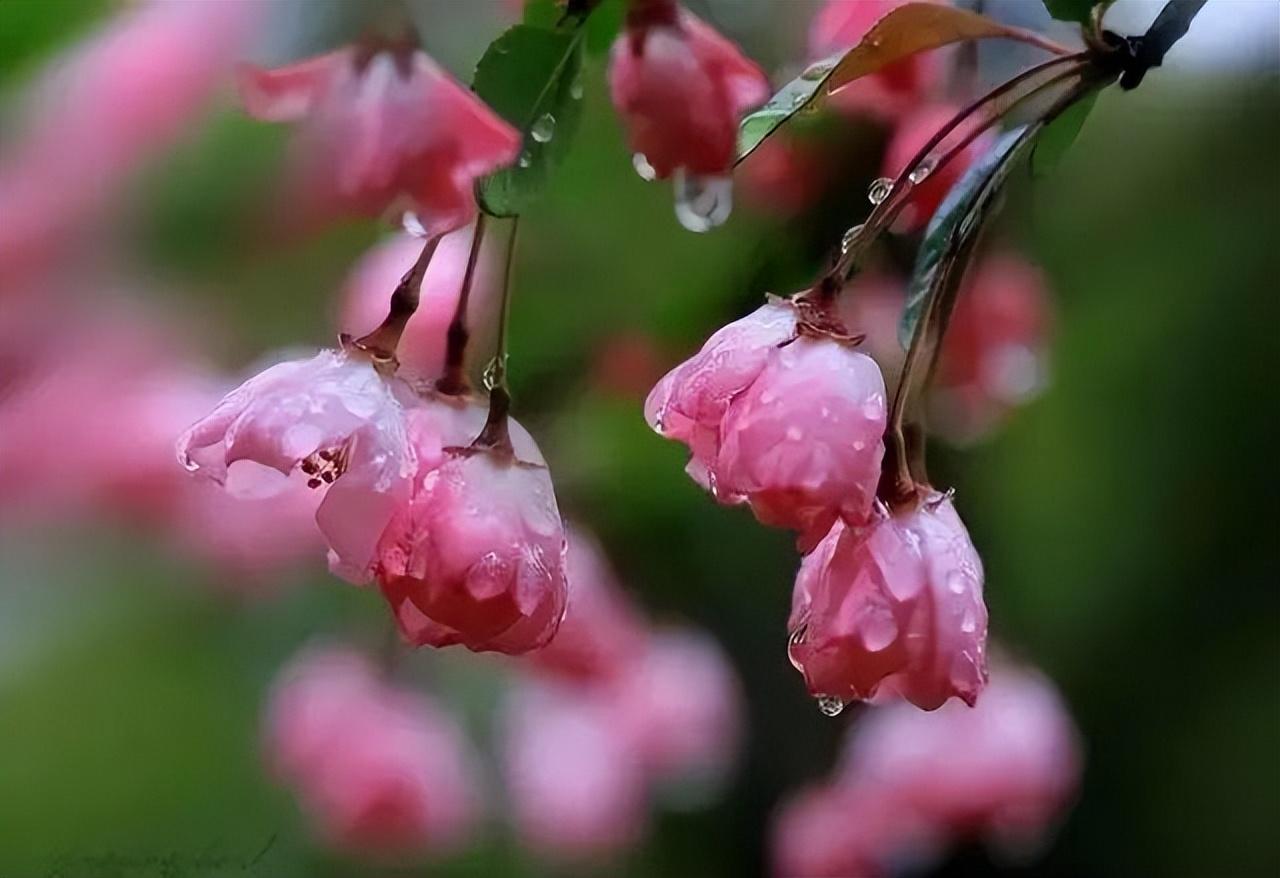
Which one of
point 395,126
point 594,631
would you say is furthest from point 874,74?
point 594,631

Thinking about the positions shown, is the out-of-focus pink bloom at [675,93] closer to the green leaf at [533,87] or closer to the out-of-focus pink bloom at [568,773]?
the green leaf at [533,87]

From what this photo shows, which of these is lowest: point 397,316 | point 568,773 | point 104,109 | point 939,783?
point 568,773

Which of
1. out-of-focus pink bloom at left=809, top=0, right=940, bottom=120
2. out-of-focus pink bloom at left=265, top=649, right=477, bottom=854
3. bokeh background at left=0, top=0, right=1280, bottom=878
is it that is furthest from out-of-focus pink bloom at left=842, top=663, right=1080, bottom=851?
out-of-focus pink bloom at left=809, top=0, right=940, bottom=120

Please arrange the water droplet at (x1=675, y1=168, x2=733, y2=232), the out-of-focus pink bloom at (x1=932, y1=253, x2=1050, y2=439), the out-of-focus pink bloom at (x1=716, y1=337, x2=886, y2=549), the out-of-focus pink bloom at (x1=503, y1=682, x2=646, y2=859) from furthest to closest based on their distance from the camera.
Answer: the out-of-focus pink bloom at (x1=503, y1=682, x2=646, y2=859) → the out-of-focus pink bloom at (x1=932, y1=253, x2=1050, y2=439) → the water droplet at (x1=675, y1=168, x2=733, y2=232) → the out-of-focus pink bloom at (x1=716, y1=337, x2=886, y2=549)

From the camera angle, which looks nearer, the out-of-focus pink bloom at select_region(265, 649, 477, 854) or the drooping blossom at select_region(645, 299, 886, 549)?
the drooping blossom at select_region(645, 299, 886, 549)

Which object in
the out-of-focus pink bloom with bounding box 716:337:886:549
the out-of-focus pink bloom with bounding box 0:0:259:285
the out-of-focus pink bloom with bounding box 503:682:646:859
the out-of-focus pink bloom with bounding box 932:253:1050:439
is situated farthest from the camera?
the out-of-focus pink bloom with bounding box 503:682:646:859

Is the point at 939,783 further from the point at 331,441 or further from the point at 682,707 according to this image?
the point at 331,441

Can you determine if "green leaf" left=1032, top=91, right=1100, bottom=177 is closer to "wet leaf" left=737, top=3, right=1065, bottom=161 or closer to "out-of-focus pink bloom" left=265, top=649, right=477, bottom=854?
"wet leaf" left=737, top=3, right=1065, bottom=161
